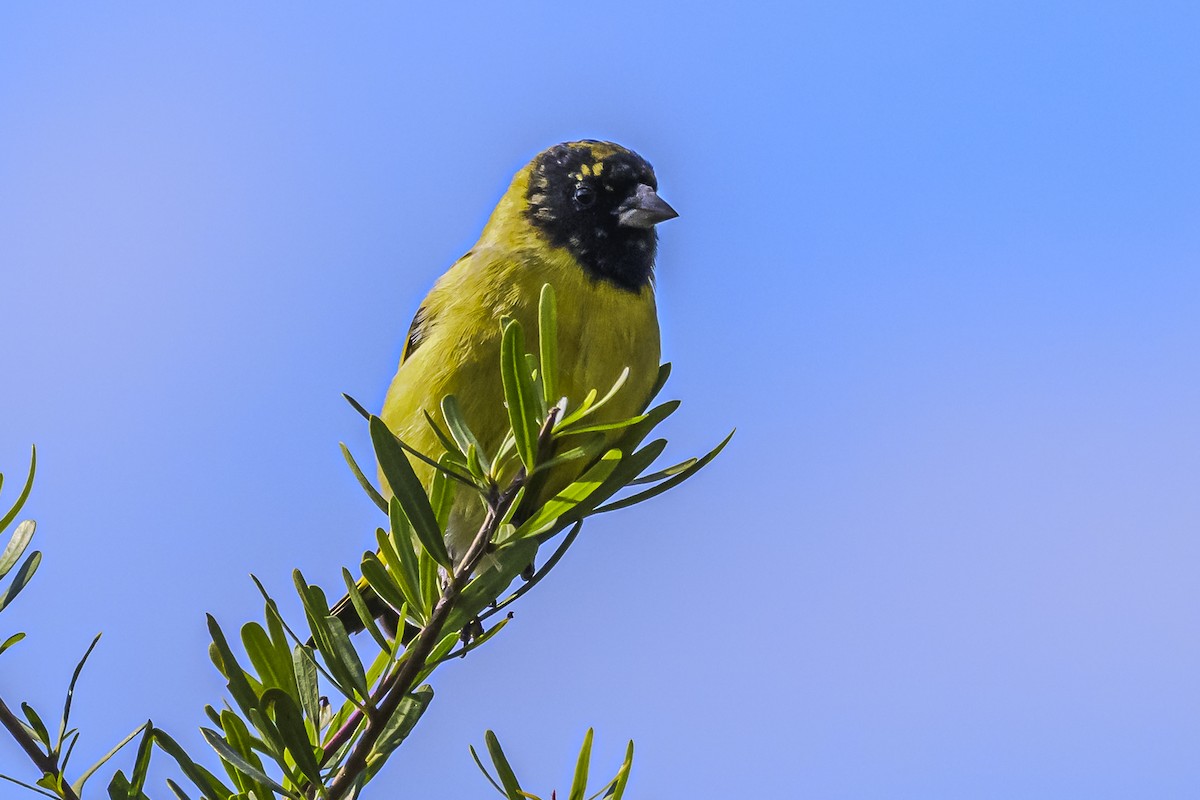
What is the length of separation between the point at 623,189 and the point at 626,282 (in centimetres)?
51

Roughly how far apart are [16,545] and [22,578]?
0.18 ft

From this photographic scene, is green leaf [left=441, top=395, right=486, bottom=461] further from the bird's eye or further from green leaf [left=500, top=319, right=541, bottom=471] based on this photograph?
the bird's eye

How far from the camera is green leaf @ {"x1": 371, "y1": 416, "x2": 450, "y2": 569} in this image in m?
1.53

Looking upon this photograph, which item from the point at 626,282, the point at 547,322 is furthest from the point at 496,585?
the point at 626,282

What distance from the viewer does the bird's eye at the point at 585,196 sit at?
4293 millimetres

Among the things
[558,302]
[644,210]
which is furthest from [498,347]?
[644,210]

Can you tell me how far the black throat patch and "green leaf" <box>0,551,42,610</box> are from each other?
7.93ft

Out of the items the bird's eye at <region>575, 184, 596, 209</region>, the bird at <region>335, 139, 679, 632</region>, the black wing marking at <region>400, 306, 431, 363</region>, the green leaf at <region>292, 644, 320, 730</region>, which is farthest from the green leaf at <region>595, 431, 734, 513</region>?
the bird's eye at <region>575, 184, 596, 209</region>

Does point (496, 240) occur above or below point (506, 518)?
above

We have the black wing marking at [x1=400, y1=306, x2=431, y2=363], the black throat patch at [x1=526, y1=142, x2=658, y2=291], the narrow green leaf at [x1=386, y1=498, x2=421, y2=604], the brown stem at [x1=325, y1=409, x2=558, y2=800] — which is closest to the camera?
the brown stem at [x1=325, y1=409, x2=558, y2=800]

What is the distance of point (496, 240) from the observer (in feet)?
13.8

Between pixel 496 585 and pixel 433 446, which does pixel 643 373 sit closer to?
pixel 433 446

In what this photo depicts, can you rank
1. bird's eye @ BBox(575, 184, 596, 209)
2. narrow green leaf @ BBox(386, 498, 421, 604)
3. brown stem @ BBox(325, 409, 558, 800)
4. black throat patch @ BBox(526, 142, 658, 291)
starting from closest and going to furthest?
brown stem @ BBox(325, 409, 558, 800), narrow green leaf @ BBox(386, 498, 421, 604), black throat patch @ BBox(526, 142, 658, 291), bird's eye @ BBox(575, 184, 596, 209)

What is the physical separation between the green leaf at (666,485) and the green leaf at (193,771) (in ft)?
1.95
